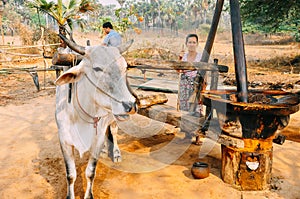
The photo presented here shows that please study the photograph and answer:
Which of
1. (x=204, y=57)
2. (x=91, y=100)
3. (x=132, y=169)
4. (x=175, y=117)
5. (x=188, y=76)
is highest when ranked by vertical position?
(x=204, y=57)

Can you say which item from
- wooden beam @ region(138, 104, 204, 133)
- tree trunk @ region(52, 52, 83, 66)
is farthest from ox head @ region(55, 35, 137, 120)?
wooden beam @ region(138, 104, 204, 133)

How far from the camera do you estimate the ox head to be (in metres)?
2.23

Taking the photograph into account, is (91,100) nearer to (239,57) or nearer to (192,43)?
(239,57)

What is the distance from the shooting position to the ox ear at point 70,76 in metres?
2.39

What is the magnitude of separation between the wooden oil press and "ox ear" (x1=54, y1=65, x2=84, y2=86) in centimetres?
155

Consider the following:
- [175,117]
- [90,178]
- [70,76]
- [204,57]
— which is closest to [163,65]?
[175,117]

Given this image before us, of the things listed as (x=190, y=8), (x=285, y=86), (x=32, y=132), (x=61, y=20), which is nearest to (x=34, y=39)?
(x=61, y=20)

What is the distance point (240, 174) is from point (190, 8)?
52.7 m

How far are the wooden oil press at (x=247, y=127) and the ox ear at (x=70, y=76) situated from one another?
1.55m

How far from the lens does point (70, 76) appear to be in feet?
8.05

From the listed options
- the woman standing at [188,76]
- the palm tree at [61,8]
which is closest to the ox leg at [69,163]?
the woman standing at [188,76]

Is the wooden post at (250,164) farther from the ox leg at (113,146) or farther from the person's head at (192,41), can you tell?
the person's head at (192,41)

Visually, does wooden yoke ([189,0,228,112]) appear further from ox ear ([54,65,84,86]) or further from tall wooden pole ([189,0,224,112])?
ox ear ([54,65,84,86])

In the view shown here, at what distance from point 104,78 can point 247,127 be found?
1750mm
